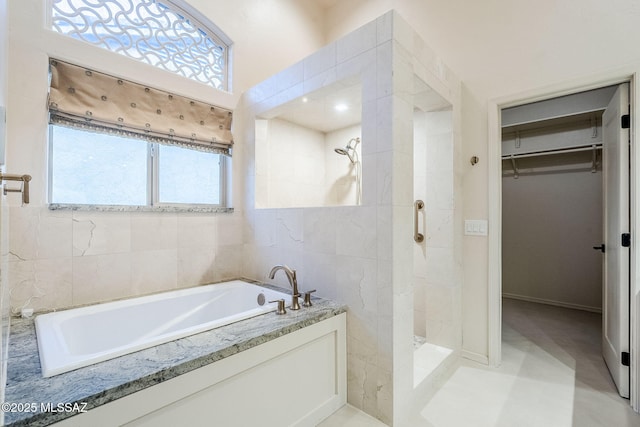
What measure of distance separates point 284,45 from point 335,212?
90.7 inches

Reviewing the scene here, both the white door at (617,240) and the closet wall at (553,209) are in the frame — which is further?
the closet wall at (553,209)

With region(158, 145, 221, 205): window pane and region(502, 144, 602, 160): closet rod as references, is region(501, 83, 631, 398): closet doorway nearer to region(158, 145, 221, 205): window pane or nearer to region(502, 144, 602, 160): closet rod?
region(502, 144, 602, 160): closet rod

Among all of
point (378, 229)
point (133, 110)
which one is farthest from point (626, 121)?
point (133, 110)

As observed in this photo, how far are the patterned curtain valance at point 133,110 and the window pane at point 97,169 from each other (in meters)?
0.12

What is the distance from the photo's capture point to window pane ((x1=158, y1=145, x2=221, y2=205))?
236cm

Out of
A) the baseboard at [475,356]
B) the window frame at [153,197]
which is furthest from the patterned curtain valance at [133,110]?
the baseboard at [475,356]

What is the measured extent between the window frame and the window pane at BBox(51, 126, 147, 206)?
0.02 meters

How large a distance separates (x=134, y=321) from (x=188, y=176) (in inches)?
47.3

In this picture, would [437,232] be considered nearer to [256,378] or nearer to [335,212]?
[335,212]

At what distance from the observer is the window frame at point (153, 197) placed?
185cm

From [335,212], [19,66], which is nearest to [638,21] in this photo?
[335,212]

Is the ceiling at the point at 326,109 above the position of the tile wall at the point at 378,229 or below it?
above

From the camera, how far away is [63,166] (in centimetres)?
191

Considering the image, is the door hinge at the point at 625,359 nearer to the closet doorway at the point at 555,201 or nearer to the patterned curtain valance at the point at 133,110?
the closet doorway at the point at 555,201
